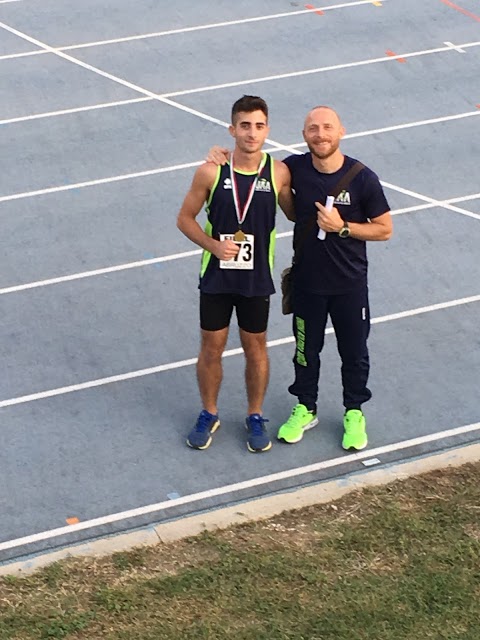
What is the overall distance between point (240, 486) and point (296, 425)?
0.64 m

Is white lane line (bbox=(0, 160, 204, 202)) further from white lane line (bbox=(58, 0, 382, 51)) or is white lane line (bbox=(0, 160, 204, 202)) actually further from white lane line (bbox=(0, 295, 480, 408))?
white lane line (bbox=(58, 0, 382, 51))

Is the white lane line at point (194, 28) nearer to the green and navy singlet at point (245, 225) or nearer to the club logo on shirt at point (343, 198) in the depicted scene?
the green and navy singlet at point (245, 225)

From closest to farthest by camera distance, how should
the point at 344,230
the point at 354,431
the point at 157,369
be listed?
the point at 344,230 < the point at 354,431 < the point at 157,369

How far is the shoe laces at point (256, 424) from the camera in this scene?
26.6ft

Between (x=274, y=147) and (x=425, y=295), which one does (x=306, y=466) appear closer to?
(x=425, y=295)

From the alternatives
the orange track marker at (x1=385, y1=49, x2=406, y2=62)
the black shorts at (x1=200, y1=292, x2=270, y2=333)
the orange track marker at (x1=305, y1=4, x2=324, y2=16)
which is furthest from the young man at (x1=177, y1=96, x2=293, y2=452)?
the orange track marker at (x1=305, y1=4, x2=324, y2=16)

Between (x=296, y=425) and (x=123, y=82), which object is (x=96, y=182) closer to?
(x=123, y=82)

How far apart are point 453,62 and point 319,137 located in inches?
281

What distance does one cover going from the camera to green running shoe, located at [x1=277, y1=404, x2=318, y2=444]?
814cm

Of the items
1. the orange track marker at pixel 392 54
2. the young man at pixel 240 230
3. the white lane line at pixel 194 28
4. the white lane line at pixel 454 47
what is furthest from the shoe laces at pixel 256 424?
the white lane line at pixel 454 47

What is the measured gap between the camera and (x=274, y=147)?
1202 centimetres

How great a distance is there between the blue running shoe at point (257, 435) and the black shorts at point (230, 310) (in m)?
0.65

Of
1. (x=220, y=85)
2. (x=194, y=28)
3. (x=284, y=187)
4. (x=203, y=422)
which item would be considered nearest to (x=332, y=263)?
(x=284, y=187)

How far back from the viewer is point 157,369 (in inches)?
352
